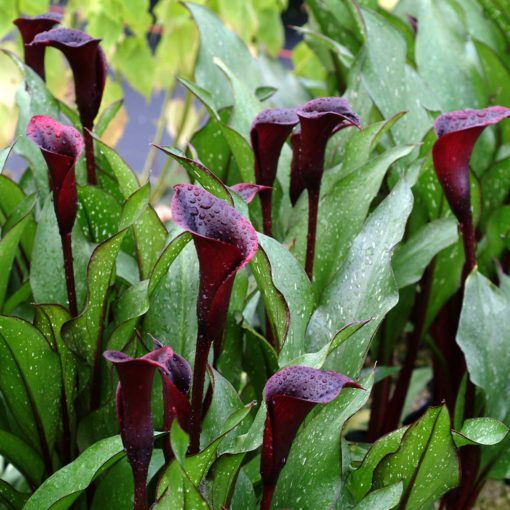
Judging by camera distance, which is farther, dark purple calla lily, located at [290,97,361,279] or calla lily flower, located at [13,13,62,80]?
calla lily flower, located at [13,13,62,80]

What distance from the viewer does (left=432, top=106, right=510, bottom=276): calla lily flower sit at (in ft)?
2.27

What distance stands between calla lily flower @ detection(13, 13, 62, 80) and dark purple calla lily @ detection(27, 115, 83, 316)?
0.25 m

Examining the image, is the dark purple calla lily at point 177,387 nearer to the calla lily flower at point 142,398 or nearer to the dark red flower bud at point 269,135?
the calla lily flower at point 142,398

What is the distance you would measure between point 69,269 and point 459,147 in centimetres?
34

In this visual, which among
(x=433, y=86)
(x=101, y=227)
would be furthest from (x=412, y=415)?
(x=101, y=227)

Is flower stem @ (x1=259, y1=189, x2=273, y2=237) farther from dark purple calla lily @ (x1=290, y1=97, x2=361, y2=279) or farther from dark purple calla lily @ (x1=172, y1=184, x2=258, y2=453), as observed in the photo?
dark purple calla lily @ (x1=172, y1=184, x2=258, y2=453)

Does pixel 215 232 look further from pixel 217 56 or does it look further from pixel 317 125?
pixel 217 56

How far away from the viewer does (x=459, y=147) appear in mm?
714

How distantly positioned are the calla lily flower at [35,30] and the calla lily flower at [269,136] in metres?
0.29

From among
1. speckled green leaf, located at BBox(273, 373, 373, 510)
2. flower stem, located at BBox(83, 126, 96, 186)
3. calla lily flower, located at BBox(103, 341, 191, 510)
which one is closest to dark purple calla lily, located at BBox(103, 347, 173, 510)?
calla lily flower, located at BBox(103, 341, 191, 510)

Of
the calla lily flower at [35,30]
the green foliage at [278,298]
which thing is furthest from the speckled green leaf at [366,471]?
the calla lily flower at [35,30]

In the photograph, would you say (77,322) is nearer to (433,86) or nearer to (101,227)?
(101,227)

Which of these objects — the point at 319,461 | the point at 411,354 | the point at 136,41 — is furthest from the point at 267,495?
the point at 136,41

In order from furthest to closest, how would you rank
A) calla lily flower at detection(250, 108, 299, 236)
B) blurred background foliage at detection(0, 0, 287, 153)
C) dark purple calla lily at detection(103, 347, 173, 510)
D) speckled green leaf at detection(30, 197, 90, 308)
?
blurred background foliage at detection(0, 0, 287, 153), speckled green leaf at detection(30, 197, 90, 308), calla lily flower at detection(250, 108, 299, 236), dark purple calla lily at detection(103, 347, 173, 510)
